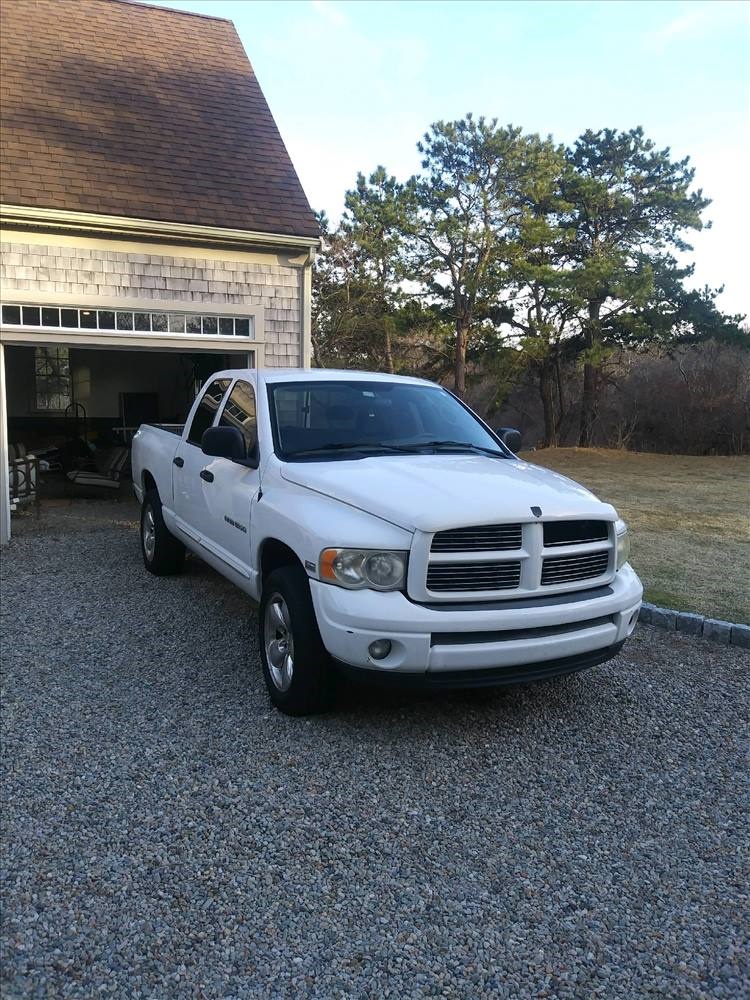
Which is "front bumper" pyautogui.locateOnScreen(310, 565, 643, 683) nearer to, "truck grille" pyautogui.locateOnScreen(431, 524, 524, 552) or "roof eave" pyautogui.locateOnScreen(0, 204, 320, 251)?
"truck grille" pyautogui.locateOnScreen(431, 524, 524, 552)

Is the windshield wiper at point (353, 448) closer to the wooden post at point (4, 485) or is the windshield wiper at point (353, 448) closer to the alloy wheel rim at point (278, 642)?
the alloy wheel rim at point (278, 642)

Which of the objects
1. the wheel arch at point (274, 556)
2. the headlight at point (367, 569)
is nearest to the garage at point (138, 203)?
the wheel arch at point (274, 556)

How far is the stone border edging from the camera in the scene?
5.80 m

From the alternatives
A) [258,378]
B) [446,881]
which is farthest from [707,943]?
[258,378]

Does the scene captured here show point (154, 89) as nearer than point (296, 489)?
No

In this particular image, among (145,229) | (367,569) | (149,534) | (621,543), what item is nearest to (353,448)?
(367,569)

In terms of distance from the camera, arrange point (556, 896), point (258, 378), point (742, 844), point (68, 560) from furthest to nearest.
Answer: point (68, 560) → point (258, 378) → point (742, 844) → point (556, 896)

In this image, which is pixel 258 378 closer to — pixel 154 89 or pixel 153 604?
pixel 153 604

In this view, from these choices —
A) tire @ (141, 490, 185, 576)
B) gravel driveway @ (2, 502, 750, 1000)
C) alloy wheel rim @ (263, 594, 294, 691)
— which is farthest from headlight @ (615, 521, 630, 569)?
tire @ (141, 490, 185, 576)

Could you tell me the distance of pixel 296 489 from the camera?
4465 mm

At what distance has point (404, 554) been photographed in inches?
149

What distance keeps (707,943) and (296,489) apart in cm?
289

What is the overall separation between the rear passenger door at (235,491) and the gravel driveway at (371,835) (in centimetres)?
78

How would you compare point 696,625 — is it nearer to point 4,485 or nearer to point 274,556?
point 274,556
